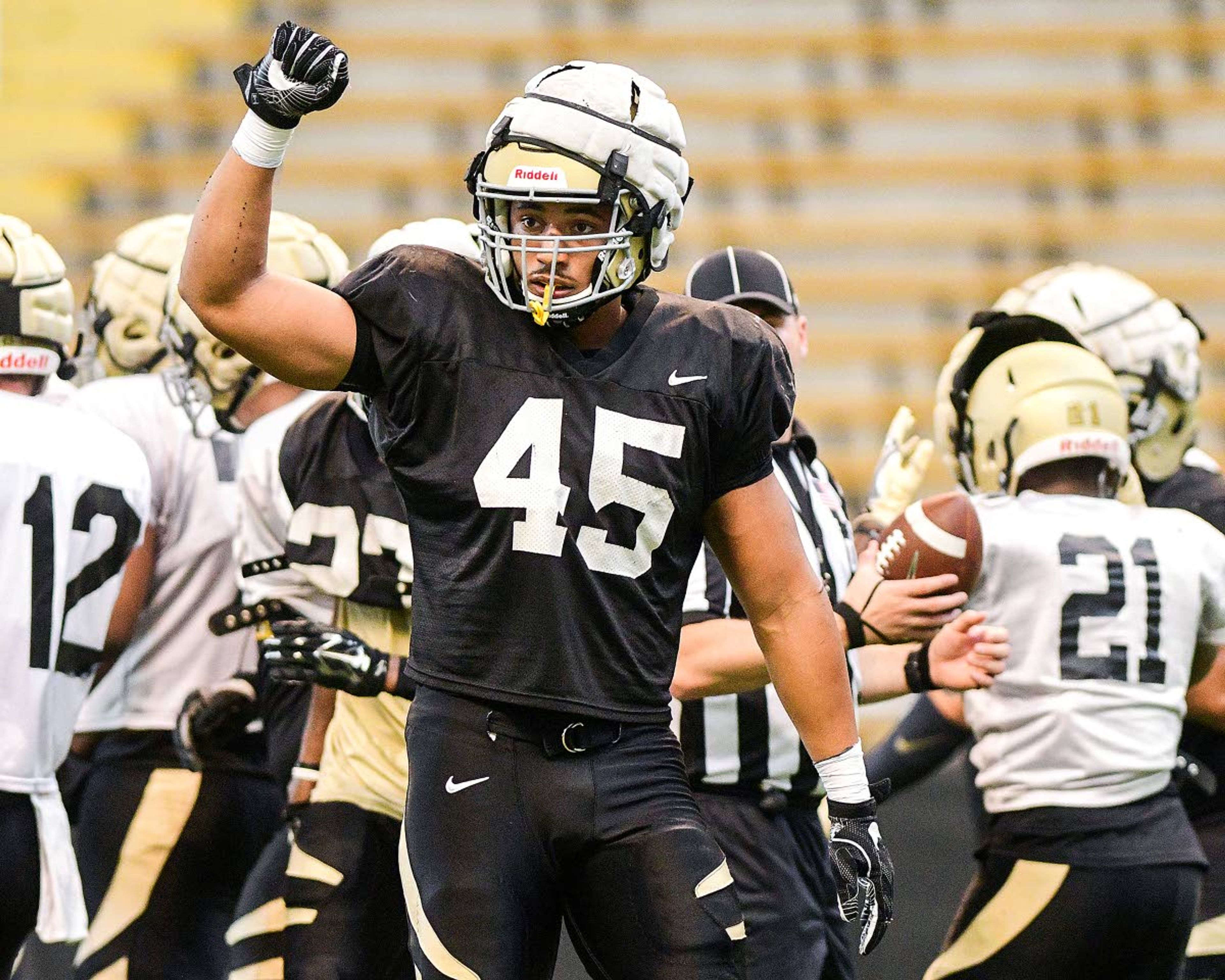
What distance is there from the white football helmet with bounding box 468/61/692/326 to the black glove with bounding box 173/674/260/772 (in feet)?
5.20

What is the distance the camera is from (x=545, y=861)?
2.46 m

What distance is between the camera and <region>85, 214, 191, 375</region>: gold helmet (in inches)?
185

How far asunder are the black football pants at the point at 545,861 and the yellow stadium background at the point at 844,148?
739 centimetres

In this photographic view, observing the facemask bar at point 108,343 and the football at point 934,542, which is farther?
the facemask bar at point 108,343

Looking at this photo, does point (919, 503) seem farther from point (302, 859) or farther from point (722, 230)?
point (722, 230)

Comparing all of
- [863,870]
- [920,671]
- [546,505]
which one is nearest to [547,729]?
[546,505]

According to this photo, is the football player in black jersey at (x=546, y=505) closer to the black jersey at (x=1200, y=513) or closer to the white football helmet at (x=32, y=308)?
the white football helmet at (x=32, y=308)

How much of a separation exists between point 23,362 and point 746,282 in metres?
1.36

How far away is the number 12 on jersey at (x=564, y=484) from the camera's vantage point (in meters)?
2.46

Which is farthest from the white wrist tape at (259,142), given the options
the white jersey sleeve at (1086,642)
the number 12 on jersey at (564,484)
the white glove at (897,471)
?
the white glove at (897,471)

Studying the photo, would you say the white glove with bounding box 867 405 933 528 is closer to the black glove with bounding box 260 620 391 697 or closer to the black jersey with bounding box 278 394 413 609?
the black jersey with bounding box 278 394 413 609

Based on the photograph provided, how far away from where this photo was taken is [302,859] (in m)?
3.51

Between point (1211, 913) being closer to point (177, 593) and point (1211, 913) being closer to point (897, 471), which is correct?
point (897, 471)

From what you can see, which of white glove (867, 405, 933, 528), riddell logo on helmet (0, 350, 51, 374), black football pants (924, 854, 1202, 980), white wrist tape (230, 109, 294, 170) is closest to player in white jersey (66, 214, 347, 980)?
riddell logo on helmet (0, 350, 51, 374)
